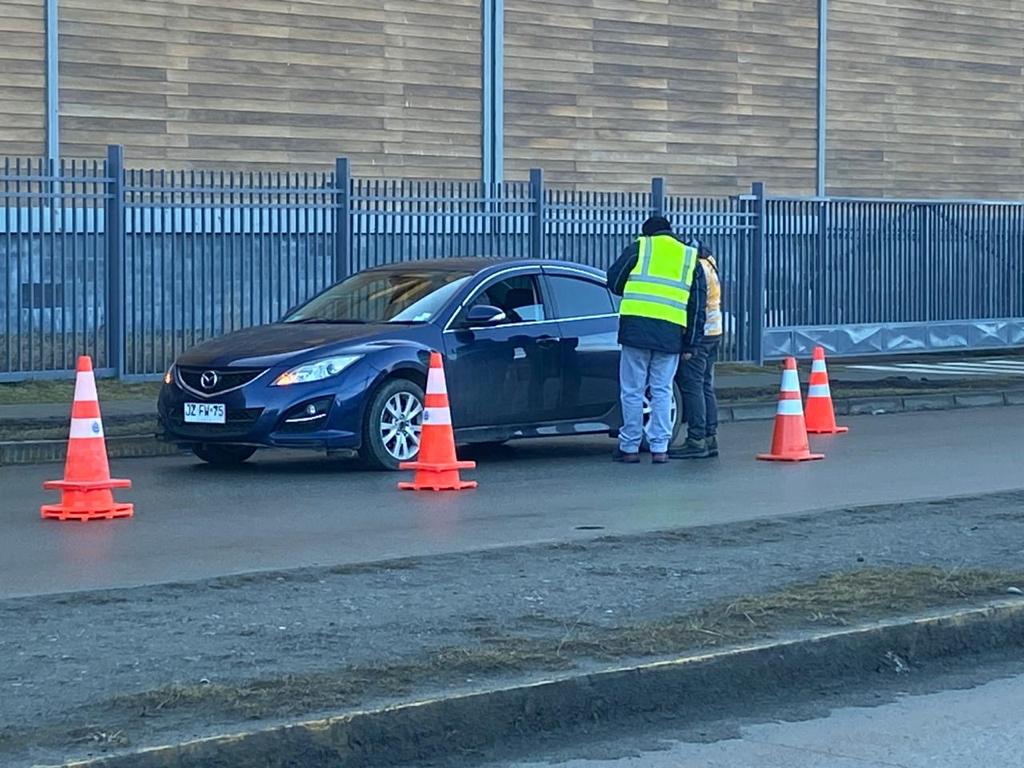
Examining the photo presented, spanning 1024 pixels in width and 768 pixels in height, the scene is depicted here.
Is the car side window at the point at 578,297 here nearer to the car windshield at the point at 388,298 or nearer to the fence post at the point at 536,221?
the car windshield at the point at 388,298

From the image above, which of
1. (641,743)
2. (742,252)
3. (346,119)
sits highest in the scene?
(346,119)

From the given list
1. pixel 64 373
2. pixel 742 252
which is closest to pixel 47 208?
pixel 64 373

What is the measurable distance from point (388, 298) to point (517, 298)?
97cm

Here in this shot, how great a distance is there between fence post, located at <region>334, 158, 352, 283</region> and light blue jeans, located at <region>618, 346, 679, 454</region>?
7521mm

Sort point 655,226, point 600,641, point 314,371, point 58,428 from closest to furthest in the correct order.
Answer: point 600,641 → point 314,371 → point 655,226 → point 58,428

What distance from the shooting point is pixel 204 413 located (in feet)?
44.3

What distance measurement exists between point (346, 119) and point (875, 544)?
18620 millimetres

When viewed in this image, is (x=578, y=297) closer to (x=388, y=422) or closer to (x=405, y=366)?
(x=405, y=366)

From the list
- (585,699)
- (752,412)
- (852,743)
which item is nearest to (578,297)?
(752,412)

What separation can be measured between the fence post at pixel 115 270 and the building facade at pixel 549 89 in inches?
170

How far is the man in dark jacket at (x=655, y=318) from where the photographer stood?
14.2 metres

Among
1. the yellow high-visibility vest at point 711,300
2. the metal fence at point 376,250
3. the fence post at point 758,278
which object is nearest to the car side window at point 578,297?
the yellow high-visibility vest at point 711,300

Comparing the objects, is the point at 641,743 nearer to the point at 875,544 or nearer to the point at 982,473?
the point at 875,544

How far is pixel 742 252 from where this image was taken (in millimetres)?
25844
